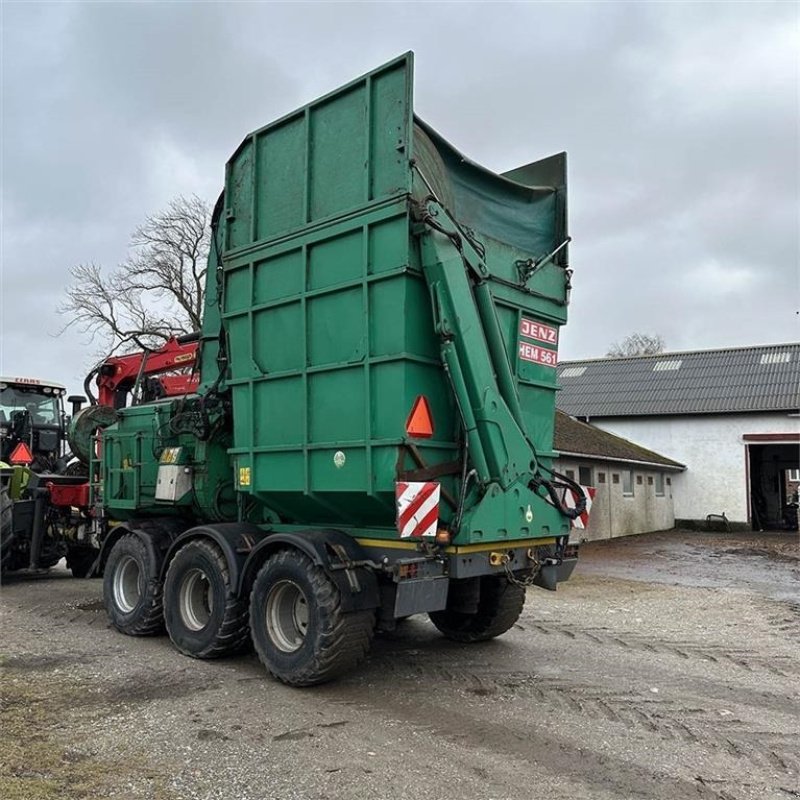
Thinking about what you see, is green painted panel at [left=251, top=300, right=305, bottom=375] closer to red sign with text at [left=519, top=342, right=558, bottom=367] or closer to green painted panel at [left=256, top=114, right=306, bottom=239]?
green painted panel at [left=256, top=114, right=306, bottom=239]

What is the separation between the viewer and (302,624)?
596 cm

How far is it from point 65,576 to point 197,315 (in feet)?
64.3

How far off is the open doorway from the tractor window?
934 inches

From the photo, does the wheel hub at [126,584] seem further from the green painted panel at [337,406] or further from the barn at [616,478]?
the barn at [616,478]

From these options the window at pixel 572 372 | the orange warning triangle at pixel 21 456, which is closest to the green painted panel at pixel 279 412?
the orange warning triangle at pixel 21 456

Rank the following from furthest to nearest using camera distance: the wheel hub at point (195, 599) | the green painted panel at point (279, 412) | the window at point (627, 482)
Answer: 1. the window at point (627, 482)
2. the wheel hub at point (195, 599)
3. the green painted panel at point (279, 412)

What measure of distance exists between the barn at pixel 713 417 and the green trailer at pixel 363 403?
21304 millimetres

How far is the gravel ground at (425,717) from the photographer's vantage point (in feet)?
13.2

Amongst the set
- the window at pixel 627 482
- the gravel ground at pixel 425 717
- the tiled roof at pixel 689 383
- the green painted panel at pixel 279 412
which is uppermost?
the tiled roof at pixel 689 383

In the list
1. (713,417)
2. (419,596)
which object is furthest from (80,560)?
(713,417)

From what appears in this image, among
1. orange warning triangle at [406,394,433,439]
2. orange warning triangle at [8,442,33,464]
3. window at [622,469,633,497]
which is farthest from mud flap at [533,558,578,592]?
window at [622,469,633,497]

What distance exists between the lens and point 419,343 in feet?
18.2

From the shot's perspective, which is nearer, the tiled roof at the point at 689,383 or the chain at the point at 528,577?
the chain at the point at 528,577

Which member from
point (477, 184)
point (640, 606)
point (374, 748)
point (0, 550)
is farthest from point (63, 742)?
point (640, 606)
